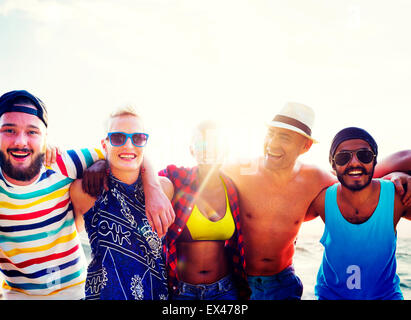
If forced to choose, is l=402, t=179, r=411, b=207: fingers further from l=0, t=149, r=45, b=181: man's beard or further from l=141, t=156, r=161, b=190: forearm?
l=0, t=149, r=45, b=181: man's beard

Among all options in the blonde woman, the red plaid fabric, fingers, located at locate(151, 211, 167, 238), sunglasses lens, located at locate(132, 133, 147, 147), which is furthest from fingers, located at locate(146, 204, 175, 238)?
sunglasses lens, located at locate(132, 133, 147, 147)

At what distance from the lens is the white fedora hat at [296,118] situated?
13.1 ft

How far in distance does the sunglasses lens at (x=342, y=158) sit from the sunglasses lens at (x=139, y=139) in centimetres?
218

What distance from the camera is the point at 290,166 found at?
4.17 m

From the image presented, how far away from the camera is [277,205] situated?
4.06 meters

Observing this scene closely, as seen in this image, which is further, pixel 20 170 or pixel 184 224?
pixel 184 224

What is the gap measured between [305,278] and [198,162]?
704cm

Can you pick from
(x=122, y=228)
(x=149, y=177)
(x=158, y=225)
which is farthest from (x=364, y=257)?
(x=122, y=228)

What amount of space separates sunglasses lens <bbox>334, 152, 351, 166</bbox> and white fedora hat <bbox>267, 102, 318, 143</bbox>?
2.31ft

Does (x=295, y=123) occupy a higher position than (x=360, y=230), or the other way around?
(x=295, y=123)

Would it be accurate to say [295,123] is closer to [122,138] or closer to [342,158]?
[342,158]

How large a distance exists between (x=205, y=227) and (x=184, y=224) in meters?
0.24

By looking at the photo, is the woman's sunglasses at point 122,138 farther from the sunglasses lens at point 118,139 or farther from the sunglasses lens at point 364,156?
the sunglasses lens at point 364,156
